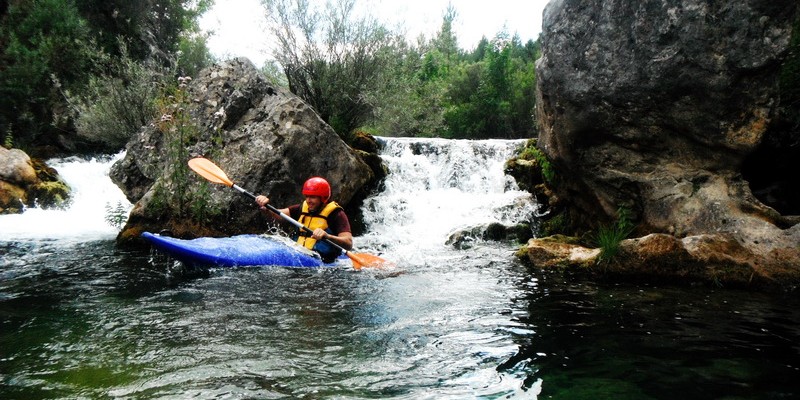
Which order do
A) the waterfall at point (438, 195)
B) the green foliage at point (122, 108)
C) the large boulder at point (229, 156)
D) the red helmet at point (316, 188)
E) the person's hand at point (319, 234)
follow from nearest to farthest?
the person's hand at point (319, 234), the red helmet at point (316, 188), the large boulder at point (229, 156), the waterfall at point (438, 195), the green foliage at point (122, 108)

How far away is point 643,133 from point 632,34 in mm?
993

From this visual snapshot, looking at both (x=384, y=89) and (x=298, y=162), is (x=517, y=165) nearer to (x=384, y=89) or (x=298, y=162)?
(x=384, y=89)

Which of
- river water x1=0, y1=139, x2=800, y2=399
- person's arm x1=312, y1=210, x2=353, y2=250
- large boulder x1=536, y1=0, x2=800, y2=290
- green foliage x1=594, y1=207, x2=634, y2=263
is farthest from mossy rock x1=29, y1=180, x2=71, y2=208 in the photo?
green foliage x1=594, y1=207, x2=634, y2=263

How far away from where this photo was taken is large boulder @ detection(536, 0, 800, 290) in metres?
4.54

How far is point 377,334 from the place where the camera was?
10.0ft

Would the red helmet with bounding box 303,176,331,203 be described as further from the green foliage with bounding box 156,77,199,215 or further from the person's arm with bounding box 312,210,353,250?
the green foliage with bounding box 156,77,199,215

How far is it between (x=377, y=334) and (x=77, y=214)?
8392mm

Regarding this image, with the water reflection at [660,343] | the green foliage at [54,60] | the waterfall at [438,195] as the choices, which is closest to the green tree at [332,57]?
the waterfall at [438,195]

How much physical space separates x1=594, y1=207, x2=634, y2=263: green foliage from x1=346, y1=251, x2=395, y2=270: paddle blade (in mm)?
2113

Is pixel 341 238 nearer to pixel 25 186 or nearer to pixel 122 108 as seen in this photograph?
pixel 25 186

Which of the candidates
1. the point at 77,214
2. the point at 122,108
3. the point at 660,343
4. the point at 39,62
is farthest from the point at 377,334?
the point at 39,62

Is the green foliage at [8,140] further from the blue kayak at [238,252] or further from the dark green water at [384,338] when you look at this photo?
the blue kayak at [238,252]

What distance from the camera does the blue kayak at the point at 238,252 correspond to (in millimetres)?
4602

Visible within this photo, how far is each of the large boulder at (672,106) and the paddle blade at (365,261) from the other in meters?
2.39
